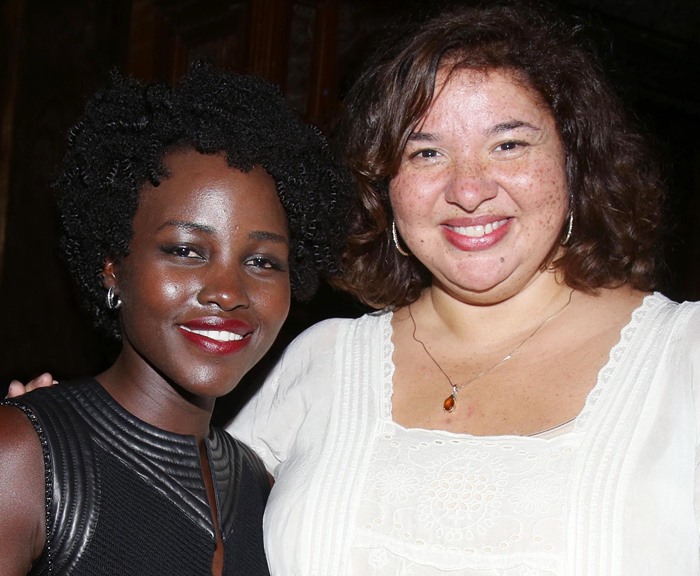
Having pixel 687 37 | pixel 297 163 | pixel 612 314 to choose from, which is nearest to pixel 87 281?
pixel 297 163

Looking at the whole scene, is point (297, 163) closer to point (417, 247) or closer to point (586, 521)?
point (417, 247)

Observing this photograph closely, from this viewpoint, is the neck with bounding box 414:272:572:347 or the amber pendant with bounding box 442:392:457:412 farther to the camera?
the neck with bounding box 414:272:572:347

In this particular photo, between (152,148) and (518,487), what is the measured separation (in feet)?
3.10

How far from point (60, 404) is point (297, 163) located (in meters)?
0.69

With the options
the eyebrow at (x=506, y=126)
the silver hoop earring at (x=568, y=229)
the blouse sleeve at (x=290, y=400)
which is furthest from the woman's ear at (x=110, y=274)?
the silver hoop earring at (x=568, y=229)

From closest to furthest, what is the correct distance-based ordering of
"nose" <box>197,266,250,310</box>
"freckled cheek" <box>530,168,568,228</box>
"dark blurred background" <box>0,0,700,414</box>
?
1. "nose" <box>197,266,250,310</box>
2. "freckled cheek" <box>530,168,568,228</box>
3. "dark blurred background" <box>0,0,700,414</box>

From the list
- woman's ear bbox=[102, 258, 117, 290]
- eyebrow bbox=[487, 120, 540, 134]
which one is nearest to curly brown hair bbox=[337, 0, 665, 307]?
eyebrow bbox=[487, 120, 540, 134]

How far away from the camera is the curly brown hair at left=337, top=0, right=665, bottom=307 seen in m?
2.11

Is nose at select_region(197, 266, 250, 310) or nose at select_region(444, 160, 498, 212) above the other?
nose at select_region(444, 160, 498, 212)

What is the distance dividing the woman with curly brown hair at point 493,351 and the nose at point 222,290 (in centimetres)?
43

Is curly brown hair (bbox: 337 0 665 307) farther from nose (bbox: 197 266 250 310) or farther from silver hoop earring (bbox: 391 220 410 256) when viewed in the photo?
nose (bbox: 197 266 250 310)

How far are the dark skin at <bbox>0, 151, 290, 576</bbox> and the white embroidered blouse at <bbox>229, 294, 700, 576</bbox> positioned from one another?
0.24 m

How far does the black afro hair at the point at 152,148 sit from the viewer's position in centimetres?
193

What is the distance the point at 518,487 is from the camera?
1.84 meters
